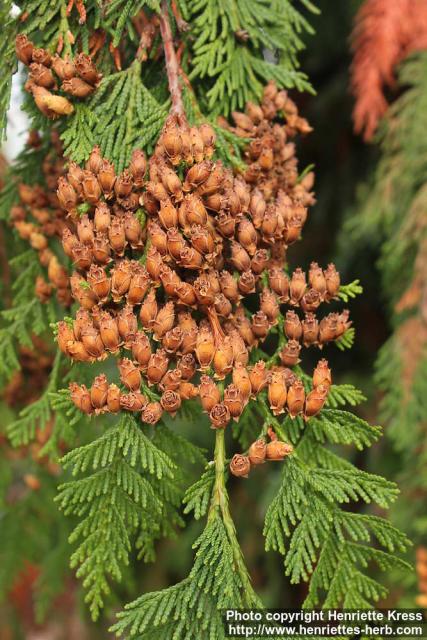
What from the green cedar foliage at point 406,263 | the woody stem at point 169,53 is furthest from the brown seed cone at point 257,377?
the green cedar foliage at point 406,263

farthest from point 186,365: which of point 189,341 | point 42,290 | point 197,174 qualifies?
point 42,290

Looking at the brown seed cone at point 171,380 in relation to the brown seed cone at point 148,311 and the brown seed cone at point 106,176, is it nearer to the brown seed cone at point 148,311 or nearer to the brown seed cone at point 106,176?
the brown seed cone at point 148,311

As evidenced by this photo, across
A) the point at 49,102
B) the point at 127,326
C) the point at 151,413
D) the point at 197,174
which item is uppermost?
the point at 49,102

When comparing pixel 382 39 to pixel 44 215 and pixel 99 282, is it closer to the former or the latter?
pixel 44 215

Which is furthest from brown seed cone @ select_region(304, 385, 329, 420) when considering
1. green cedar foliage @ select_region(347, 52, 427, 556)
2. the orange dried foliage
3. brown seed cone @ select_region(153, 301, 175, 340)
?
the orange dried foliage

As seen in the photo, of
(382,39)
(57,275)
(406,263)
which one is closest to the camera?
(57,275)

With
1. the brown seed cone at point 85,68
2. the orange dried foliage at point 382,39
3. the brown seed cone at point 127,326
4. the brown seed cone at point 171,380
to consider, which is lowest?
the brown seed cone at point 171,380

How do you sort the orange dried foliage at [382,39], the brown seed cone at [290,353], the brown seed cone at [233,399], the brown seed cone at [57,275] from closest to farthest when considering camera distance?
the brown seed cone at [233,399] < the brown seed cone at [290,353] < the brown seed cone at [57,275] < the orange dried foliage at [382,39]

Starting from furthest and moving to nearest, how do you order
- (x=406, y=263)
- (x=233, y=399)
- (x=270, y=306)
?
1. (x=406, y=263)
2. (x=270, y=306)
3. (x=233, y=399)
